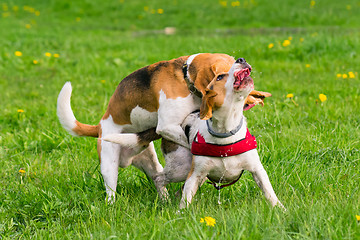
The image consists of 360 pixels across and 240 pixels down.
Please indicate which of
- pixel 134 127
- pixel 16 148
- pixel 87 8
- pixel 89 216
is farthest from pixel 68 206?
pixel 87 8

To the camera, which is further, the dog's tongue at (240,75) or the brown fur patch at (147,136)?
the brown fur patch at (147,136)

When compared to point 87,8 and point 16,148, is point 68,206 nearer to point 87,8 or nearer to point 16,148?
point 16,148

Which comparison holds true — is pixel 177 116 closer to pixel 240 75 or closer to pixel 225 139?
pixel 225 139

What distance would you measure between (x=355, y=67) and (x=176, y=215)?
16.2ft

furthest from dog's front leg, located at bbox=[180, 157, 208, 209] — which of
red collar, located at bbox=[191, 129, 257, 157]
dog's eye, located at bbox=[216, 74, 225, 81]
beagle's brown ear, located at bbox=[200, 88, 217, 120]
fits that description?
dog's eye, located at bbox=[216, 74, 225, 81]

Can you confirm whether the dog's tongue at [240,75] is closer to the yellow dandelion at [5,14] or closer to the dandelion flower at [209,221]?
the dandelion flower at [209,221]

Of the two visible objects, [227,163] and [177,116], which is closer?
[227,163]

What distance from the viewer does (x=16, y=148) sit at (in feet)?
16.1

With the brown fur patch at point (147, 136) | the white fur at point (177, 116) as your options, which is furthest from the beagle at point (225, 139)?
the brown fur patch at point (147, 136)

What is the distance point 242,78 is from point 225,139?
471mm

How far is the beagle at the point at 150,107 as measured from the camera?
3330 millimetres

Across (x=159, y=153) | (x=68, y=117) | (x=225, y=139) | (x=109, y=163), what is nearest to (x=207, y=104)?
(x=225, y=139)

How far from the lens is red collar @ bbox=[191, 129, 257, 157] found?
301cm

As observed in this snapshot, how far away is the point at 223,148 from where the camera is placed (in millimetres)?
3014
